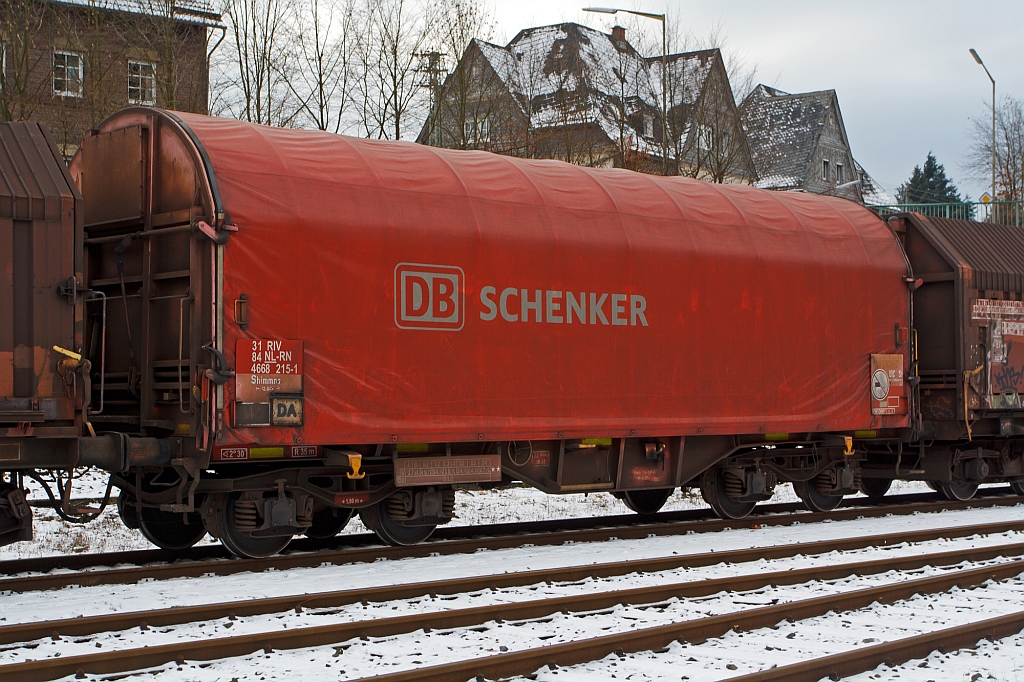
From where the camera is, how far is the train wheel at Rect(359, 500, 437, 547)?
1102 cm

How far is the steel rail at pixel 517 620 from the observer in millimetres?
5906

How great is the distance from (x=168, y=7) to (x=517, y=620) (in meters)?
18.1

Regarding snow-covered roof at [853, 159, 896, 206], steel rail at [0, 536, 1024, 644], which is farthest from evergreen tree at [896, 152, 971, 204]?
steel rail at [0, 536, 1024, 644]

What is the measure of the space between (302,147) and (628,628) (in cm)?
587

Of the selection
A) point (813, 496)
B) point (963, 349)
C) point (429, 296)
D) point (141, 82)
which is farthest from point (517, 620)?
point (141, 82)

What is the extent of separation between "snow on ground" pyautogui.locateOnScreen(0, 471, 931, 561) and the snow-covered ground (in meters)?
2.56

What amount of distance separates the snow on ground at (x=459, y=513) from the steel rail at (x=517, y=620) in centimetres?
445

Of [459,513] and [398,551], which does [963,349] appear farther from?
[398,551]

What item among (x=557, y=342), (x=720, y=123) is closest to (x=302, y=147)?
(x=557, y=342)

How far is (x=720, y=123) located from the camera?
29469 millimetres

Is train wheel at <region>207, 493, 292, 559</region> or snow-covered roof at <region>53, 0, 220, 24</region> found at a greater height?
snow-covered roof at <region>53, 0, 220, 24</region>

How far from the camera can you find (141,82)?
21.4 m

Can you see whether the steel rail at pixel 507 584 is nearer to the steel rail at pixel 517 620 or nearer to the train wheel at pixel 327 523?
the steel rail at pixel 517 620

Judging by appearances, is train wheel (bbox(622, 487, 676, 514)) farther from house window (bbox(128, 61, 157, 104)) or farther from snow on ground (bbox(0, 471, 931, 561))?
house window (bbox(128, 61, 157, 104))
